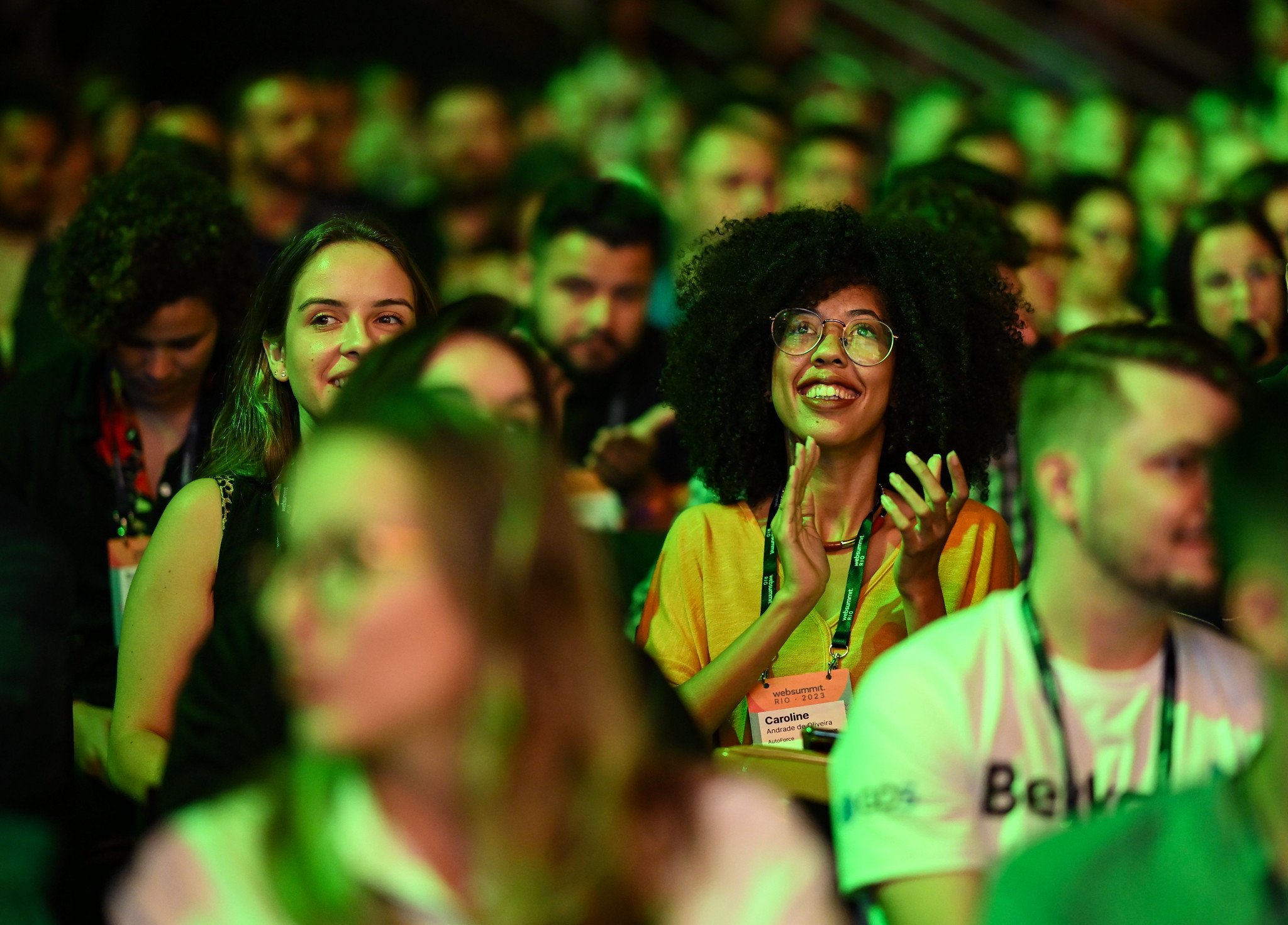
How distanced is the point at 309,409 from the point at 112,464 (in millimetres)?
977

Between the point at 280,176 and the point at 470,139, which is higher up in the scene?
the point at 470,139

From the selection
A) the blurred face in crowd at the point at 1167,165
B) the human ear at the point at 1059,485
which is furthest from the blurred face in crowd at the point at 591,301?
the blurred face in crowd at the point at 1167,165

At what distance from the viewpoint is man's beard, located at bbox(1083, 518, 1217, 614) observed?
183 centimetres

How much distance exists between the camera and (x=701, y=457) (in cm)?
328

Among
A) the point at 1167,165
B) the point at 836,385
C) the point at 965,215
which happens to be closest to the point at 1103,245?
the point at 1167,165

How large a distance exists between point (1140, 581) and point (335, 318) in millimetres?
1613

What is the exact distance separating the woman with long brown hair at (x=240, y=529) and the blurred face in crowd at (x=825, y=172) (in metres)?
3.06

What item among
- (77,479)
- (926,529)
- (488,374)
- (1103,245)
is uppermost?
(1103,245)

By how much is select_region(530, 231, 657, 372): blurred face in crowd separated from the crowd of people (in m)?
0.01

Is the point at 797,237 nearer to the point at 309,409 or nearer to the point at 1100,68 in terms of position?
the point at 309,409

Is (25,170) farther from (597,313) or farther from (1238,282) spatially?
(1238,282)

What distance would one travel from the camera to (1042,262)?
4.45 m

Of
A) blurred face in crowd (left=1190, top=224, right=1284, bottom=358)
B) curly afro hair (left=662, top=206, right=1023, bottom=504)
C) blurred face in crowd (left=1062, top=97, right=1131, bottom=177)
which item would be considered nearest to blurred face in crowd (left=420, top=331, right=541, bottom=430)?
curly afro hair (left=662, top=206, right=1023, bottom=504)

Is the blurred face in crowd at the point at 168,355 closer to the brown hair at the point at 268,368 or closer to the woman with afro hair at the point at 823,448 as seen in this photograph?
the brown hair at the point at 268,368
